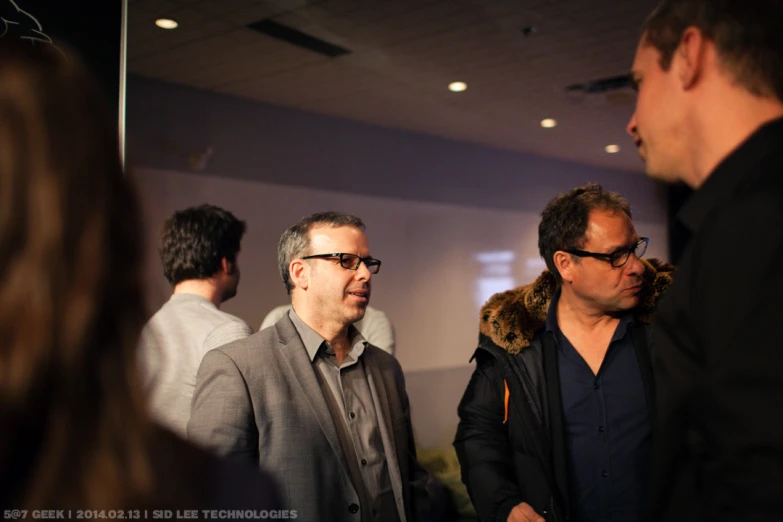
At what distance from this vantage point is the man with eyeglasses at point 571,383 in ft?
7.47

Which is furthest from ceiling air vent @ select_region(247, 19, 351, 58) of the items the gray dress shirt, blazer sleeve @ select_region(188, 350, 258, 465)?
blazer sleeve @ select_region(188, 350, 258, 465)

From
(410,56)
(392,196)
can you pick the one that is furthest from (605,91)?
(392,196)

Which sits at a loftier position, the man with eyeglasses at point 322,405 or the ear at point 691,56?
the ear at point 691,56

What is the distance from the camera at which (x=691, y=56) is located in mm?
1110

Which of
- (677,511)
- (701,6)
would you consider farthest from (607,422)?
(701,6)

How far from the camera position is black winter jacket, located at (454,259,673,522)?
2.30 meters

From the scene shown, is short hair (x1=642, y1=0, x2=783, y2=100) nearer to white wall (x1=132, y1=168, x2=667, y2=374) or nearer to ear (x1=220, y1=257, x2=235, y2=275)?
ear (x1=220, y1=257, x2=235, y2=275)

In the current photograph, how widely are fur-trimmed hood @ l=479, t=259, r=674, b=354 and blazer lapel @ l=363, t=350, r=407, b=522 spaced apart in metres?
0.44

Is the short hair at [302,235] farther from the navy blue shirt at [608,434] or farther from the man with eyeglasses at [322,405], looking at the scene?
the navy blue shirt at [608,434]

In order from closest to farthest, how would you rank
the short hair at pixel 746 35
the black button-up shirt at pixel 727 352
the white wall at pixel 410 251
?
the black button-up shirt at pixel 727 352 < the short hair at pixel 746 35 < the white wall at pixel 410 251

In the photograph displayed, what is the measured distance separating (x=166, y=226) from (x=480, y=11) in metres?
2.69

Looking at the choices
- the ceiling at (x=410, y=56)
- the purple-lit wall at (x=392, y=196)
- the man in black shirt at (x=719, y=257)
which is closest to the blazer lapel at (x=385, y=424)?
the man in black shirt at (x=719, y=257)

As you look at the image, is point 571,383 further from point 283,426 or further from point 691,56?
point 691,56

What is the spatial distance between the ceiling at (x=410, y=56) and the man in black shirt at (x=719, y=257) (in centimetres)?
359
